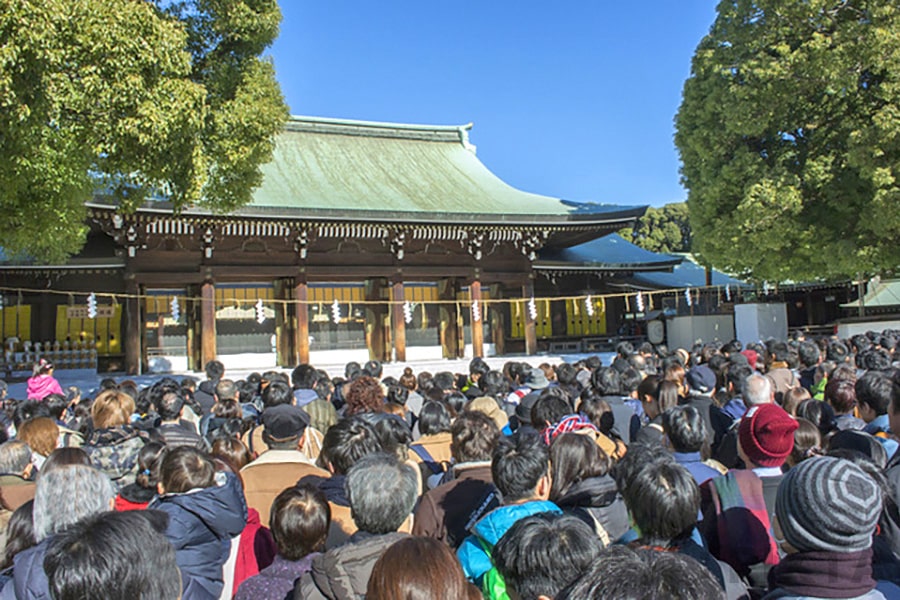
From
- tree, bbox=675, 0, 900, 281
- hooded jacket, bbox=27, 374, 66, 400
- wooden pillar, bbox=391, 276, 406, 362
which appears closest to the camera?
hooded jacket, bbox=27, 374, 66, 400

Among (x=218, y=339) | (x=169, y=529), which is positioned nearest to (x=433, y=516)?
(x=169, y=529)

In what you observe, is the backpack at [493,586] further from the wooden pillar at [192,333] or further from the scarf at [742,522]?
the wooden pillar at [192,333]

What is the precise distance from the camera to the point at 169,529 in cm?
309

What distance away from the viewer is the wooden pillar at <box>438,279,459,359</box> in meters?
22.6

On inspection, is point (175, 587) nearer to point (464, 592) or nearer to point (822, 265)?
point (464, 592)

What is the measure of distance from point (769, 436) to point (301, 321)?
16789 millimetres

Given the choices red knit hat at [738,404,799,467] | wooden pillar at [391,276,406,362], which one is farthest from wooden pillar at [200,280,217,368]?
red knit hat at [738,404,799,467]

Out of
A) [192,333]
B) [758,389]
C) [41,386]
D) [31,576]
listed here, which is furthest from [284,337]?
[31,576]

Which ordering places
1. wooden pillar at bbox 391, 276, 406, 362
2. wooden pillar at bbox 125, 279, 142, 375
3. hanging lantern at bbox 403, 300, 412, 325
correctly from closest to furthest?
wooden pillar at bbox 125, 279, 142, 375 < hanging lantern at bbox 403, 300, 412, 325 < wooden pillar at bbox 391, 276, 406, 362

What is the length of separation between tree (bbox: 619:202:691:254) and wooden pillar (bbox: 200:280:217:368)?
30407 millimetres

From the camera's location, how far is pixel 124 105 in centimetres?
821

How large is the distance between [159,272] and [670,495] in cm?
1711

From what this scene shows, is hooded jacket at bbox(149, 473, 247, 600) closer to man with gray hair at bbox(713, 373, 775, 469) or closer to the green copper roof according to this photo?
man with gray hair at bbox(713, 373, 775, 469)

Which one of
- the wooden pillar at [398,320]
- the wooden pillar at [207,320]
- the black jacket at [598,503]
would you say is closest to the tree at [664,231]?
the wooden pillar at [398,320]
